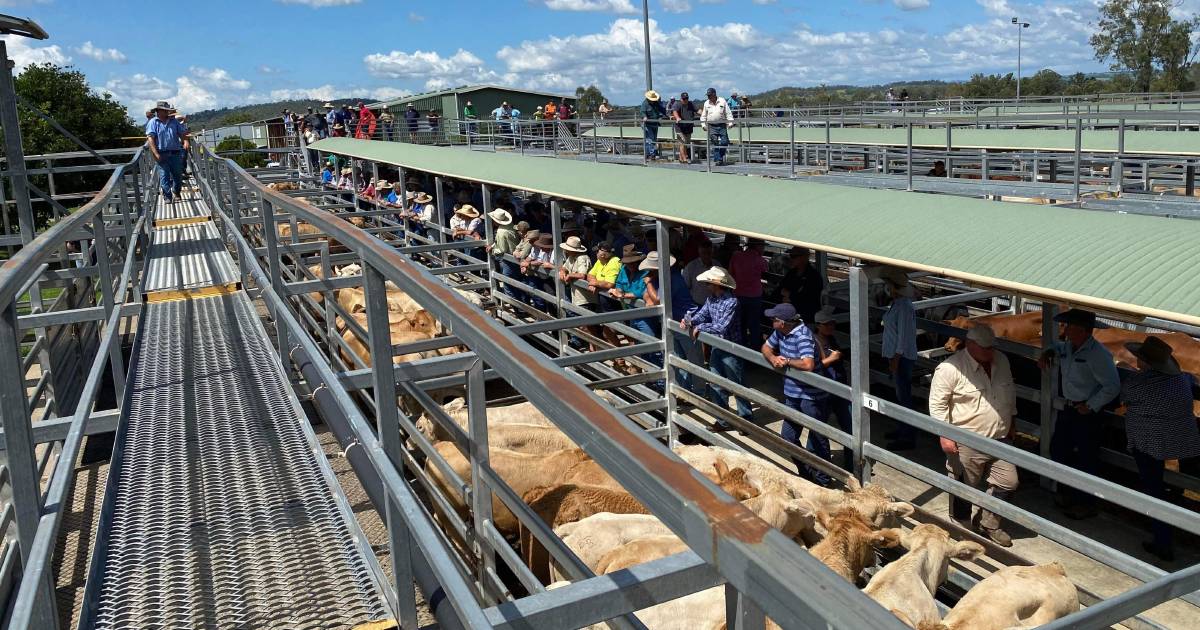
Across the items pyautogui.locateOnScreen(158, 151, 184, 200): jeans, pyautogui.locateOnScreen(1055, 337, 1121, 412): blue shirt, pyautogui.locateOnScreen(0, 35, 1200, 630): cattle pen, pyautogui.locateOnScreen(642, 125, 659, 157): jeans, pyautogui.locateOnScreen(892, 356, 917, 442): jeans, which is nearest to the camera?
pyautogui.locateOnScreen(0, 35, 1200, 630): cattle pen

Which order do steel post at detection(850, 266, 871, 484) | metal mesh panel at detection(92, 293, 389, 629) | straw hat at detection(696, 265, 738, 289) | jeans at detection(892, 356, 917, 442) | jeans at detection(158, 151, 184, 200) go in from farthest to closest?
1. jeans at detection(158, 151, 184, 200)
2. straw hat at detection(696, 265, 738, 289)
3. jeans at detection(892, 356, 917, 442)
4. steel post at detection(850, 266, 871, 484)
5. metal mesh panel at detection(92, 293, 389, 629)

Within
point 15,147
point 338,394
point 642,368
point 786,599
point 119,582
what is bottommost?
point 642,368

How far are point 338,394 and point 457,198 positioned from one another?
1477 centimetres

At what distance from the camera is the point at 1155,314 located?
509cm

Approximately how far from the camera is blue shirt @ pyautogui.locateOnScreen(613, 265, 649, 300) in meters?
11.1

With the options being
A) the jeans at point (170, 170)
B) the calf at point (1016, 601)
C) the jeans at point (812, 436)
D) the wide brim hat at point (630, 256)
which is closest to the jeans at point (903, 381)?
the jeans at point (812, 436)

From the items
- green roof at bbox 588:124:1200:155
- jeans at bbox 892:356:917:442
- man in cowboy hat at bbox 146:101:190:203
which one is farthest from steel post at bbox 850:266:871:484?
man in cowboy hat at bbox 146:101:190:203

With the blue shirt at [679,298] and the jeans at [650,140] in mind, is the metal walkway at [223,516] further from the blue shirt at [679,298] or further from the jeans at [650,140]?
the jeans at [650,140]

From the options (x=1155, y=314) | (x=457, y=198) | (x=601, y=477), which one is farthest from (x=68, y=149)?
(x=1155, y=314)

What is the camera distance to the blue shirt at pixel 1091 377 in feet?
25.9

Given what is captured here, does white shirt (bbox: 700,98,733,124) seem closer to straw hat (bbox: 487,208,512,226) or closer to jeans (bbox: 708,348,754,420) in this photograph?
straw hat (bbox: 487,208,512,226)

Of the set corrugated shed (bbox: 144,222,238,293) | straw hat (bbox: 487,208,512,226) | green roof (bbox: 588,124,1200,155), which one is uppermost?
green roof (bbox: 588,124,1200,155)

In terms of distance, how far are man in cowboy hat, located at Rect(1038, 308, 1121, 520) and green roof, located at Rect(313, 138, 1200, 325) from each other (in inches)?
47.0

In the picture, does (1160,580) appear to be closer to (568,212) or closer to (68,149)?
(568,212)
